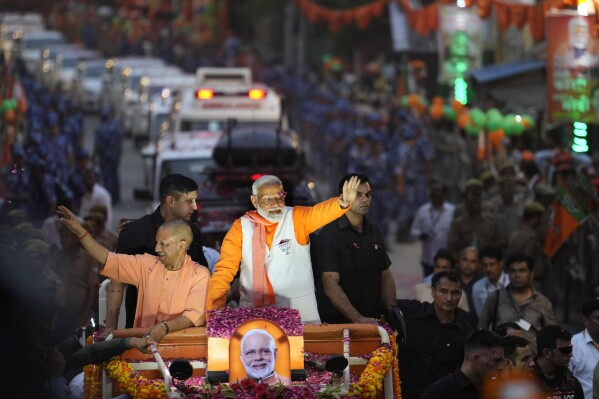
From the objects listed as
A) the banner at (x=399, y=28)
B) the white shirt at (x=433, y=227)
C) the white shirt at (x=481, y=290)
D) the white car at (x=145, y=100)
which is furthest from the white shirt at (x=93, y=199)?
the banner at (x=399, y=28)

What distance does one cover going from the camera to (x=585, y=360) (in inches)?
433

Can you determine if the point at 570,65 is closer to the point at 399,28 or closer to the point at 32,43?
the point at 399,28

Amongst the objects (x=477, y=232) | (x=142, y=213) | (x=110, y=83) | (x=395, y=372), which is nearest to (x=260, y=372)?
(x=395, y=372)

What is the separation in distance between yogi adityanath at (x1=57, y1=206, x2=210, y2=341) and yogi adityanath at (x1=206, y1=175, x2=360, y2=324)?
14 cm

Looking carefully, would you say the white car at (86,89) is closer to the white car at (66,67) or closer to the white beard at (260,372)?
the white car at (66,67)

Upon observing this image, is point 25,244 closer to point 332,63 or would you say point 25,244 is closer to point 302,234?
point 302,234

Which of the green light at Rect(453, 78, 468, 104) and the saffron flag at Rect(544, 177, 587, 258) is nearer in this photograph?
the saffron flag at Rect(544, 177, 587, 258)

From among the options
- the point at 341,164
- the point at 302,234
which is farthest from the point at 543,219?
the point at 341,164

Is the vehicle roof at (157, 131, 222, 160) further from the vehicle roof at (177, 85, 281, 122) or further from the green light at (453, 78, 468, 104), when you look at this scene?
the green light at (453, 78, 468, 104)

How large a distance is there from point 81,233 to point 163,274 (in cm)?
52

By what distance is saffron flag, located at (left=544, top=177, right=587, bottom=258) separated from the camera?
1677 centimetres

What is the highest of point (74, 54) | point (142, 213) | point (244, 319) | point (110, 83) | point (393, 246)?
point (244, 319)

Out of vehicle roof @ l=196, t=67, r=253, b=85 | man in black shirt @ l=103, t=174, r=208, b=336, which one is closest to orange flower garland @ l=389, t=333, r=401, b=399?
man in black shirt @ l=103, t=174, r=208, b=336

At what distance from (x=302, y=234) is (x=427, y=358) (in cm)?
138
